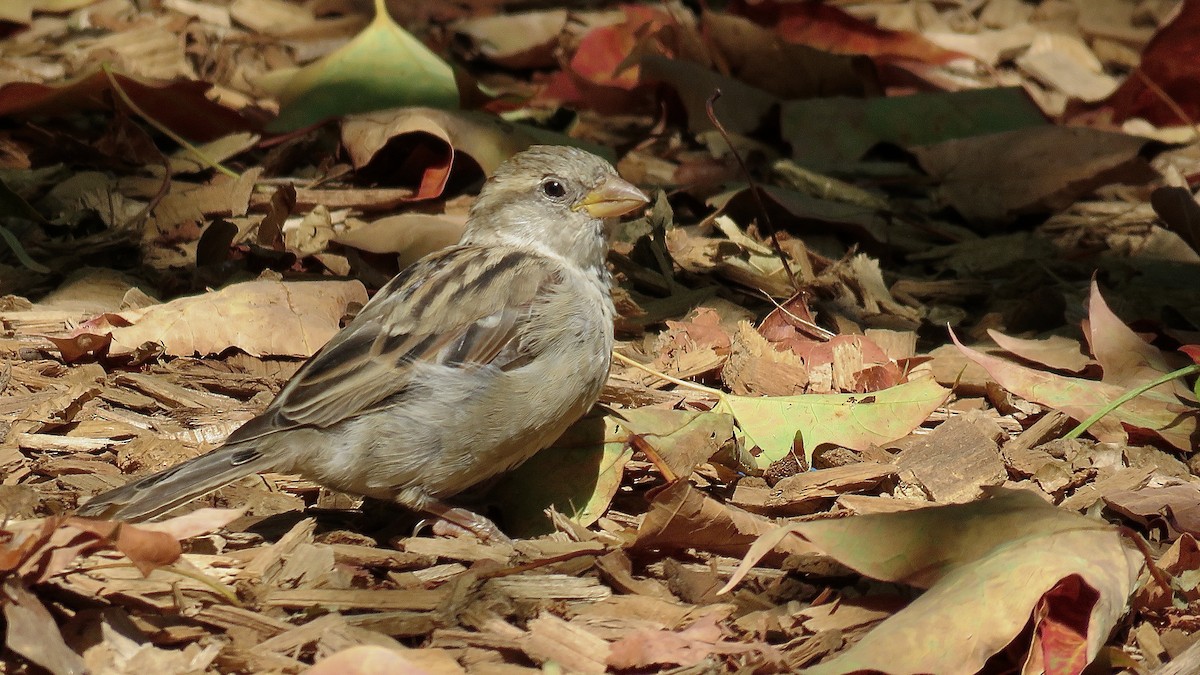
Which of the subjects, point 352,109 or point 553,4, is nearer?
point 352,109

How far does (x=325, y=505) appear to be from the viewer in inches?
169

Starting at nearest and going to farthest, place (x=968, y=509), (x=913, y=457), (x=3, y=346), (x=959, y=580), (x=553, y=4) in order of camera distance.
Answer: (x=959, y=580) < (x=968, y=509) < (x=913, y=457) < (x=3, y=346) < (x=553, y=4)

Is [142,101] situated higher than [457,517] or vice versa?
[142,101]

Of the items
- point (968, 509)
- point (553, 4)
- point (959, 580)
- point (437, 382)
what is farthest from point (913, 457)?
point (553, 4)

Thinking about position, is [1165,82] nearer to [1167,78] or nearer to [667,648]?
[1167,78]

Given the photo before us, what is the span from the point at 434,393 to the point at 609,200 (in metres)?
1.09

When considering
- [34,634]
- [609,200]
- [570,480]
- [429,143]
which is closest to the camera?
[34,634]

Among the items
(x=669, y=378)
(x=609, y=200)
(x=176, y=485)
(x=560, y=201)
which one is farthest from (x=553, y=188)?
(x=176, y=485)

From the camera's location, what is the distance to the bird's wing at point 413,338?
13.0ft

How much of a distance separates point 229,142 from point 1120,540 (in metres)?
4.02

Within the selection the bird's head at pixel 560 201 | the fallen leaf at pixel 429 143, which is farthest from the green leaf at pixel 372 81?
the bird's head at pixel 560 201

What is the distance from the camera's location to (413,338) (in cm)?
414

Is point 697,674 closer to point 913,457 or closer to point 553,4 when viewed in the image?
point 913,457

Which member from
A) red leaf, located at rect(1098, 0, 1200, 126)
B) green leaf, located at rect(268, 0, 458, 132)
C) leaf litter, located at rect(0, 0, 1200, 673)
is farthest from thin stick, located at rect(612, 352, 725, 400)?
red leaf, located at rect(1098, 0, 1200, 126)
